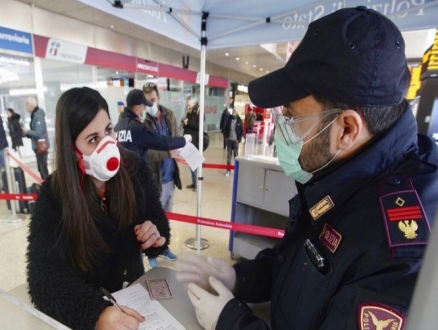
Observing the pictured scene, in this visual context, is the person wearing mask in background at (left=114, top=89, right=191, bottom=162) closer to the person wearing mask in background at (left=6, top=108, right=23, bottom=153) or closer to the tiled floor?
the tiled floor

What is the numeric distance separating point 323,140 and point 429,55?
491cm

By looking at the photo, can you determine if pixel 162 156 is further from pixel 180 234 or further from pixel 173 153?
pixel 180 234

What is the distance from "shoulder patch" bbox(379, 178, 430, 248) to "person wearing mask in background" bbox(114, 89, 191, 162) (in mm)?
2091

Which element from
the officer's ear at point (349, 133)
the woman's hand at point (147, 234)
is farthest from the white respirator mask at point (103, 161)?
Result: the officer's ear at point (349, 133)

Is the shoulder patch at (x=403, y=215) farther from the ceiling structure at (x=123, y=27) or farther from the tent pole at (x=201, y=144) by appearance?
the ceiling structure at (x=123, y=27)

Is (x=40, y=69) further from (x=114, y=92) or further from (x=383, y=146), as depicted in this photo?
(x=383, y=146)

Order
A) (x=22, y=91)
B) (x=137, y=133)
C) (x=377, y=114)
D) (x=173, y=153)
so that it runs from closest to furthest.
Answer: (x=377, y=114) → (x=137, y=133) → (x=173, y=153) → (x=22, y=91)

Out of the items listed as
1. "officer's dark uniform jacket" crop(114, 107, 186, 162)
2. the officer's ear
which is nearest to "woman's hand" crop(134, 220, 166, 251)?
the officer's ear

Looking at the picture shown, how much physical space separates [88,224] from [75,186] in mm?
163

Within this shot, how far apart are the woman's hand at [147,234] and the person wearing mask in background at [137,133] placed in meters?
1.26

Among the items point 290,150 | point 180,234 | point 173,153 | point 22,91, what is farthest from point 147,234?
point 22,91

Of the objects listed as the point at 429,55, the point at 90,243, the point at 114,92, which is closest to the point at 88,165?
the point at 90,243

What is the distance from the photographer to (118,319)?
805 millimetres

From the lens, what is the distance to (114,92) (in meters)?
7.77
